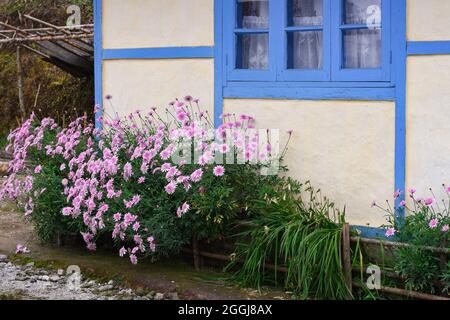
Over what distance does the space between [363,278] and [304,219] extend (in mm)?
625

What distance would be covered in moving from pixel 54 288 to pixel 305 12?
3.05 m

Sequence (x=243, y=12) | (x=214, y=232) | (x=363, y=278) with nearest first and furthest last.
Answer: (x=363, y=278) < (x=214, y=232) < (x=243, y=12)

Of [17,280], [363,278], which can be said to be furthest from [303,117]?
[17,280]

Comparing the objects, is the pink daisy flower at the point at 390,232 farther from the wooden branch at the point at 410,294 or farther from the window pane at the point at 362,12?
the window pane at the point at 362,12

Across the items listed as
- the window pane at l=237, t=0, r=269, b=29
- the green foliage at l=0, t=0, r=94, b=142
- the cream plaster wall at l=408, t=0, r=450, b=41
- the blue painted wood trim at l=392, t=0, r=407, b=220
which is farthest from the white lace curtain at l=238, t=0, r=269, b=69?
the green foliage at l=0, t=0, r=94, b=142

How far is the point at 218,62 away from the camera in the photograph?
6.89 metres

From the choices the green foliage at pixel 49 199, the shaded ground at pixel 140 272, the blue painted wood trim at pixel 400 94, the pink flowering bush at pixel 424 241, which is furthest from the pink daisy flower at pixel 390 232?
the green foliage at pixel 49 199

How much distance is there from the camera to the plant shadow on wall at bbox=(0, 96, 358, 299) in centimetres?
593

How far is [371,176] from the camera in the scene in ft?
20.2

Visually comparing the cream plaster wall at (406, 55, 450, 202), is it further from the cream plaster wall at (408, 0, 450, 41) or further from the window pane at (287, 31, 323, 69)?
the window pane at (287, 31, 323, 69)

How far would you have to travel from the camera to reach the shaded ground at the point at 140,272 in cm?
601

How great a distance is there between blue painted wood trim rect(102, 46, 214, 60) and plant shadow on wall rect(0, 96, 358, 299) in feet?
1.41

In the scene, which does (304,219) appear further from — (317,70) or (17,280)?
(17,280)

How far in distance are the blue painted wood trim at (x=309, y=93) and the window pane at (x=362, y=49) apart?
22cm
